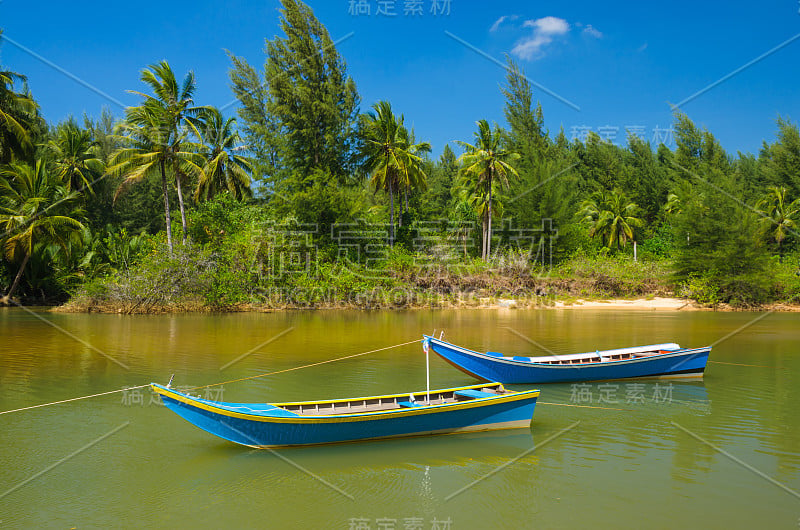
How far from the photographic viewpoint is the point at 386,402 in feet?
31.5

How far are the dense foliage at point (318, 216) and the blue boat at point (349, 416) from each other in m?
23.5

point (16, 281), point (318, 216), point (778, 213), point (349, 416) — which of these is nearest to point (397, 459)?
point (349, 416)

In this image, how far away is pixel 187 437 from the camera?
945 centimetres

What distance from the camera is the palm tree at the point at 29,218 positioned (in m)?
30.7

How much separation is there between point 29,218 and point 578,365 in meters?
32.1

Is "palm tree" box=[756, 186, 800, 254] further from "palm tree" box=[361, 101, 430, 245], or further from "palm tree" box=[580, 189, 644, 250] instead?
"palm tree" box=[361, 101, 430, 245]

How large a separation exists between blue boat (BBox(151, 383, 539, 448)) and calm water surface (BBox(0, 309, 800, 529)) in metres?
0.27

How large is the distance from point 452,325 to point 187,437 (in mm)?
16911

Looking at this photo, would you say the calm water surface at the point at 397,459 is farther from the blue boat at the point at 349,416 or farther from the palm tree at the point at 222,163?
the palm tree at the point at 222,163

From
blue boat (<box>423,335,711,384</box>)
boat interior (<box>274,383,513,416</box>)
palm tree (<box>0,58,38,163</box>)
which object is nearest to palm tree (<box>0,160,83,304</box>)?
palm tree (<box>0,58,38,163</box>)

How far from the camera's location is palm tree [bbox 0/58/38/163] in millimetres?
24797

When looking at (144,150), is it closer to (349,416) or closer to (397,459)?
(349,416)

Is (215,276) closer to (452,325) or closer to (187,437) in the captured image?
(452,325)

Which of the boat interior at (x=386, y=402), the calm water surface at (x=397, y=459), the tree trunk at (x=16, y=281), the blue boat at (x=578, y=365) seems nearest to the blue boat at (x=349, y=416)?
the boat interior at (x=386, y=402)
